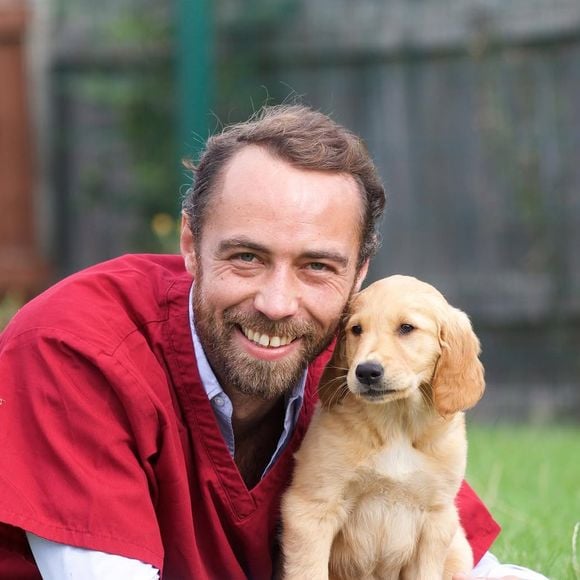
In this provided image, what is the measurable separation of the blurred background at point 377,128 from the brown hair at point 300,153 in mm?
4309

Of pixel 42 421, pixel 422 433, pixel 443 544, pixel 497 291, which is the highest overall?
pixel 42 421

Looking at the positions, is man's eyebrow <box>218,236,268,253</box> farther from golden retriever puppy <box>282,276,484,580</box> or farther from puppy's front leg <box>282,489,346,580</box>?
puppy's front leg <box>282,489,346,580</box>

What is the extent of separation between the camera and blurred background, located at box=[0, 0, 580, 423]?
335 inches

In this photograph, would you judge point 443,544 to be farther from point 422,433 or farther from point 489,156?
point 489,156

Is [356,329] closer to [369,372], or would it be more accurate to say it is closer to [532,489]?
[369,372]

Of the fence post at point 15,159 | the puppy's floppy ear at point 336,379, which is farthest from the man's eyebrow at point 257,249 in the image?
the fence post at point 15,159

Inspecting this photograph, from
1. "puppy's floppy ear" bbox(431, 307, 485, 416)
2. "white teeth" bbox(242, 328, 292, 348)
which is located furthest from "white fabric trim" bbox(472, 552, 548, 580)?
"white teeth" bbox(242, 328, 292, 348)

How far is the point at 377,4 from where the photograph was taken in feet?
28.9

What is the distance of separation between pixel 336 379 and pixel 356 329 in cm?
16

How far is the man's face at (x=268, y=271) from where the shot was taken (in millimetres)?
3252

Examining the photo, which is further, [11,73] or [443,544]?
[11,73]

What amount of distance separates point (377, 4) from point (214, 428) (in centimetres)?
610

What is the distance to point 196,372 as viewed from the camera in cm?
331

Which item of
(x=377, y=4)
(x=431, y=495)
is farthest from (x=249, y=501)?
(x=377, y=4)
